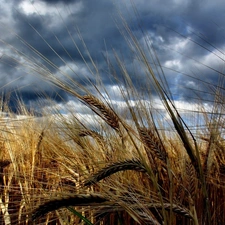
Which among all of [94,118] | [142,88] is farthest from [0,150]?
[142,88]

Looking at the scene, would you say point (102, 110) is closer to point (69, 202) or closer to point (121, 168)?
point (121, 168)

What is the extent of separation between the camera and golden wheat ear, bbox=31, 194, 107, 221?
120 cm

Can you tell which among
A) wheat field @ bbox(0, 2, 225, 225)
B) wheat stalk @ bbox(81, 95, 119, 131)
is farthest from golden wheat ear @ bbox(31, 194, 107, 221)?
wheat stalk @ bbox(81, 95, 119, 131)

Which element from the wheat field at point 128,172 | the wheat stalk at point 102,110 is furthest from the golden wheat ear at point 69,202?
the wheat stalk at point 102,110

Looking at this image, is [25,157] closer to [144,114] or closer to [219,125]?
[144,114]

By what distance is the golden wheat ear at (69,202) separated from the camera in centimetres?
120

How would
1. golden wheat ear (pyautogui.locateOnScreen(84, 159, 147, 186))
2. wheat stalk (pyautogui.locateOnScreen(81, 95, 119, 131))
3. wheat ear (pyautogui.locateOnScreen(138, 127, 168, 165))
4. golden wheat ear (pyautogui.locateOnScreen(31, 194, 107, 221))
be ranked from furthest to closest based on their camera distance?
wheat stalk (pyautogui.locateOnScreen(81, 95, 119, 131))
wheat ear (pyautogui.locateOnScreen(138, 127, 168, 165))
golden wheat ear (pyautogui.locateOnScreen(84, 159, 147, 186))
golden wheat ear (pyautogui.locateOnScreen(31, 194, 107, 221))

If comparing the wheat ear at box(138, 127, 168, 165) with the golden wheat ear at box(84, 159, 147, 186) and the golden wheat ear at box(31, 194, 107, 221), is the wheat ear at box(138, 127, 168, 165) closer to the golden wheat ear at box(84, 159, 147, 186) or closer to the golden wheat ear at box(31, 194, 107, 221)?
the golden wheat ear at box(84, 159, 147, 186)

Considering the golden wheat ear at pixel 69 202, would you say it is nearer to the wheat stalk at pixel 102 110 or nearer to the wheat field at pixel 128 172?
the wheat field at pixel 128 172

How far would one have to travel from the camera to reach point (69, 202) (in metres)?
1.20

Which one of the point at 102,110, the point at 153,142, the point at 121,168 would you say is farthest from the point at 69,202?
the point at 102,110

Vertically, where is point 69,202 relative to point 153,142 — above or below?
below

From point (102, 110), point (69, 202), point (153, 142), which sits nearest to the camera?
point (69, 202)

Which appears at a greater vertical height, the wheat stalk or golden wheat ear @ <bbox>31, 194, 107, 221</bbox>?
the wheat stalk
